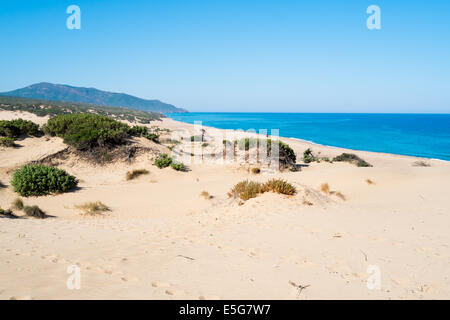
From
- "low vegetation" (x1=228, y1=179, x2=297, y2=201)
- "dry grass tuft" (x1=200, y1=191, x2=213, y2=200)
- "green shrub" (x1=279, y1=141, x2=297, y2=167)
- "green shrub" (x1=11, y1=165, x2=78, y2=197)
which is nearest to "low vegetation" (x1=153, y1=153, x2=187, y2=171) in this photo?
"dry grass tuft" (x1=200, y1=191, x2=213, y2=200)

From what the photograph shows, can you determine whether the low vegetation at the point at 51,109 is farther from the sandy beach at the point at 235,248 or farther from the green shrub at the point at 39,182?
the sandy beach at the point at 235,248

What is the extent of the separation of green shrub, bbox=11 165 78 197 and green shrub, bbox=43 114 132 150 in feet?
15.9

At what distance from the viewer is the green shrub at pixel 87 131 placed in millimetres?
16969

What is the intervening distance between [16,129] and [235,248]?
19.2 m

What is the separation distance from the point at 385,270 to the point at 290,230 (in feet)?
8.02

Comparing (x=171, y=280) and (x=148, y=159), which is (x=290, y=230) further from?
(x=148, y=159)

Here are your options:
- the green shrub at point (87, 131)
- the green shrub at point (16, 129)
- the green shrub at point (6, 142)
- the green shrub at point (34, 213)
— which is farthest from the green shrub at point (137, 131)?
the green shrub at point (34, 213)

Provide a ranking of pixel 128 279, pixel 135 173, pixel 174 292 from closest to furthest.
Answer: pixel 174 292 → pixel 128 279 → pixel 135 173

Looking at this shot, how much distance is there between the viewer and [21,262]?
14.3 ft

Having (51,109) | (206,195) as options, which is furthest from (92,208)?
(51,109)

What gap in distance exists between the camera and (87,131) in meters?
17.4

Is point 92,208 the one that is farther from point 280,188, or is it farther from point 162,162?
point 162,162

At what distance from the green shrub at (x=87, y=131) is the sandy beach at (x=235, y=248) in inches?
216
